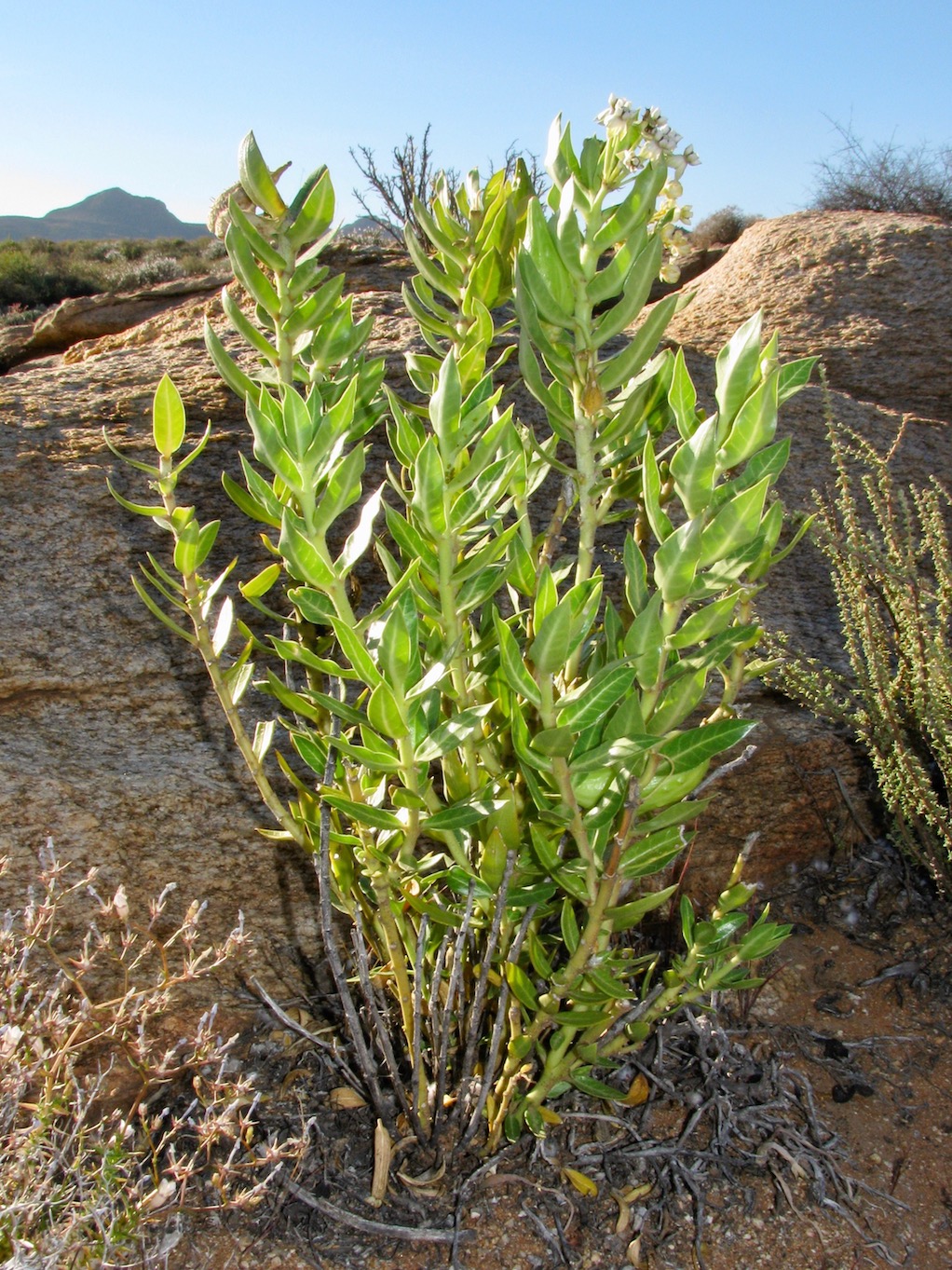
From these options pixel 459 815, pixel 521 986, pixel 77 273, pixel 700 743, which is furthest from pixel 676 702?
pixel 77 273

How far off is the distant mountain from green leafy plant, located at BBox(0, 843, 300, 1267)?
69.0 m

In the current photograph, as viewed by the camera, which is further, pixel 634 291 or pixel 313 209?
pixel 313 209

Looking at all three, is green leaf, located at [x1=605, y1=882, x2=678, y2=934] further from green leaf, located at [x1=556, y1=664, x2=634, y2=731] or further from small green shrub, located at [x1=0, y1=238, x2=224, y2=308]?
small green shrub, located at [x1=0, y1=238, x2=224, y2=308]

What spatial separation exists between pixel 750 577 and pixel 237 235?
32.5 inches

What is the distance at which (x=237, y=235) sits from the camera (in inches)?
50.6

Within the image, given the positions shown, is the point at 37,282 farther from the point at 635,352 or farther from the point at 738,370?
the point at 738,370

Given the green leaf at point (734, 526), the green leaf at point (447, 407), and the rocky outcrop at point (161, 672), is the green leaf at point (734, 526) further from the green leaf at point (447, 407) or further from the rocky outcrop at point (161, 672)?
the rocky outcrop at point (161, 672)

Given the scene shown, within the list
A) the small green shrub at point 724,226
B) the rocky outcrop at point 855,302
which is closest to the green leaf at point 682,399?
the rocky outcrop at point 855,302

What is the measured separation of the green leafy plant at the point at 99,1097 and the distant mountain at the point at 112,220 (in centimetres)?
6897

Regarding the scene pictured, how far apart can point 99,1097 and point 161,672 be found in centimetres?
78

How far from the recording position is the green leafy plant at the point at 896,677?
209 centimetres

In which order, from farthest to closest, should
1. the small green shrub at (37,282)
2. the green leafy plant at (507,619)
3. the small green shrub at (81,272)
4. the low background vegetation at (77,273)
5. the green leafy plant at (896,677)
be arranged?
the small green shrub at (37,282), the small green shrub at (81,272), the low background vegetation at (77,273), the green leafy plant at (896,677), the green leafy plant at (507,619)

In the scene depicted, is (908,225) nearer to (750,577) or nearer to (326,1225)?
(750,577)

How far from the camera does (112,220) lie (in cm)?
7575
